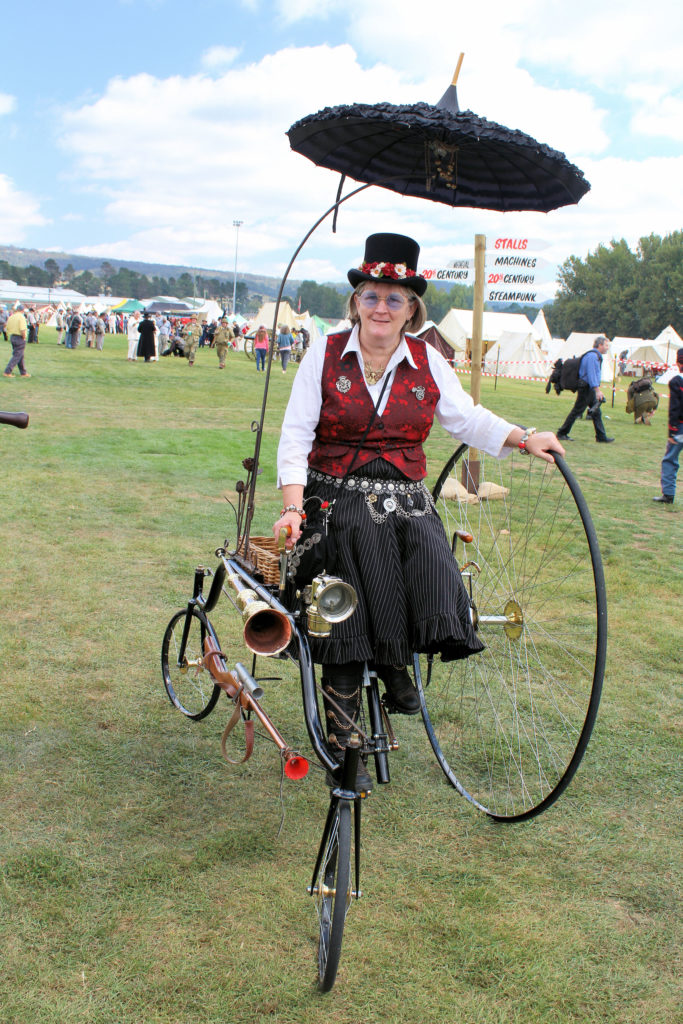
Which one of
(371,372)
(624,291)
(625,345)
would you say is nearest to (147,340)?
(371,372)

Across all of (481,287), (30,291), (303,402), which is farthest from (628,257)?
(303,402)

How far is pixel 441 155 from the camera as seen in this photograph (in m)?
3.41

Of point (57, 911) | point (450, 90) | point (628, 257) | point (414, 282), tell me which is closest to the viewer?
point (57, 911)

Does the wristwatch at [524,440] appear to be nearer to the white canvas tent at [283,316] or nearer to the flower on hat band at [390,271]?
the flower on hat band at [390,271]

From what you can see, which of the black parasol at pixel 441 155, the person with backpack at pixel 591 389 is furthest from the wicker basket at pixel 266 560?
the person with backpack at pixel 591 389

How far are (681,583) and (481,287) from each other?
384 centimetres

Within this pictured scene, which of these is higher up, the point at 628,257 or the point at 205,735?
the point at 628,257

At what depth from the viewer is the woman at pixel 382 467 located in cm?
279

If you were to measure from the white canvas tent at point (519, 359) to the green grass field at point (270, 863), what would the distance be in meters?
42.5

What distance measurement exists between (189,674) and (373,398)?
2057 millimetres

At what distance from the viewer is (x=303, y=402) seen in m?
2.99

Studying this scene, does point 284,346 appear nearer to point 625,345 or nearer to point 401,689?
point 401,689

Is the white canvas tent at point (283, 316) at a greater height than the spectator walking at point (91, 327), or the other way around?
the white canvas tent at point (283, 316)

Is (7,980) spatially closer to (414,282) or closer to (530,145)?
(414,282)
